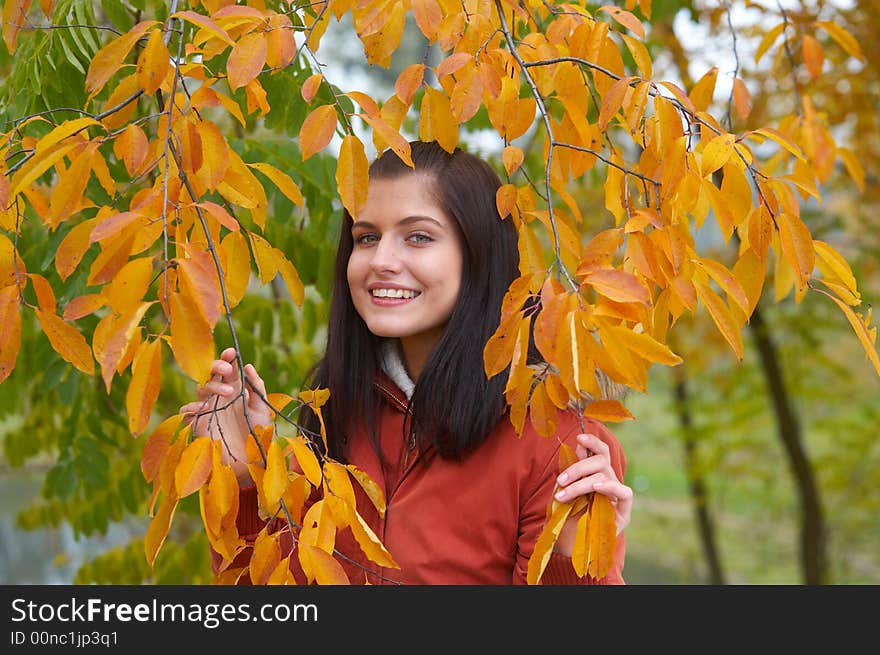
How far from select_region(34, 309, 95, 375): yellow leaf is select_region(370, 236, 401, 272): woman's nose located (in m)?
0.52

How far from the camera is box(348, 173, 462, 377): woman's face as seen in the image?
151cm

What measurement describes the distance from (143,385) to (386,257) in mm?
647

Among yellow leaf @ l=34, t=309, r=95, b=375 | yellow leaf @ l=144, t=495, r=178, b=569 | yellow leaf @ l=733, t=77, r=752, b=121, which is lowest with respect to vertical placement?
yellow leaf @ l=144, t=495, r=178, b=569


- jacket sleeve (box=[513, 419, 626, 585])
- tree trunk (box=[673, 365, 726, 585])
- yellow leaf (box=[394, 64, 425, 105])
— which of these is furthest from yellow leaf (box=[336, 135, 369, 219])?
tree trunk (box=[673, 365, 726, 585])

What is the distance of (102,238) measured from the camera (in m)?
0.90

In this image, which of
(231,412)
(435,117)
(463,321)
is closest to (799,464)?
(463,321)

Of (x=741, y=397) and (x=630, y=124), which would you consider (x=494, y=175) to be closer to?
(x=630, y=124)

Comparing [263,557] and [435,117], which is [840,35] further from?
[263,557]

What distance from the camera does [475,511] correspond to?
4.89 feet

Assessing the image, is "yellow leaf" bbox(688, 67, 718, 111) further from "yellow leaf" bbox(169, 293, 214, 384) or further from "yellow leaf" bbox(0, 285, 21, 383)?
"yellow leaf" bbox(0, 285, 21, 383)

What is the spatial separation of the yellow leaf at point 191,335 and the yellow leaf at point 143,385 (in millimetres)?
22

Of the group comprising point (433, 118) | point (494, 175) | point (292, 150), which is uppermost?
point (292, 150)
